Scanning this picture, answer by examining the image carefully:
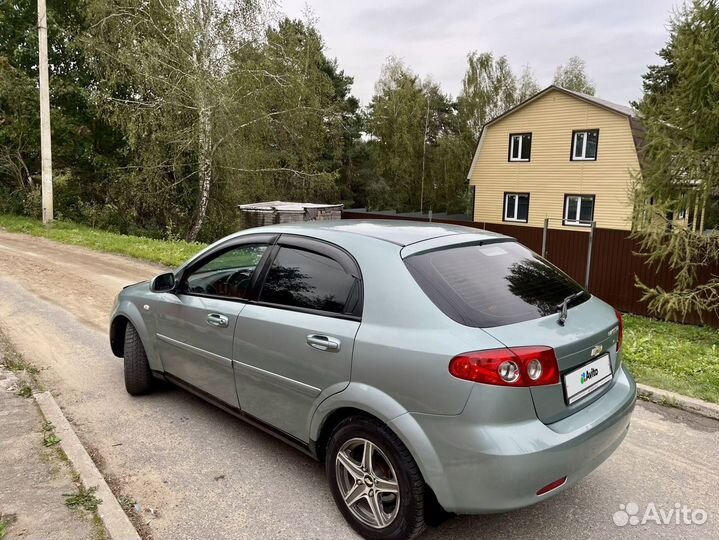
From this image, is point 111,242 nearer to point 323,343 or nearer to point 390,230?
point 390,230

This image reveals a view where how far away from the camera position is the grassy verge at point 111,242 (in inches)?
463

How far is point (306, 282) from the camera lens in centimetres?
300

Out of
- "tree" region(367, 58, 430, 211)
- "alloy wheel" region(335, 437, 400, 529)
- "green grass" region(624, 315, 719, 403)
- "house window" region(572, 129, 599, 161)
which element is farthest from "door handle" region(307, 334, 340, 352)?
"tree" region(367, 58, 430, 211)

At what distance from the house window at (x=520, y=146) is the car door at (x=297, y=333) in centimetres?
2436

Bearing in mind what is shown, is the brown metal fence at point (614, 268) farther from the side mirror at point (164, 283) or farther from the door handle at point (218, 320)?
the door handle at point (218, 320)

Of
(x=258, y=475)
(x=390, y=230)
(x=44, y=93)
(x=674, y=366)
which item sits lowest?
(x=258, y=475)

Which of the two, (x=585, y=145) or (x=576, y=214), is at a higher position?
(x=585, y=145)

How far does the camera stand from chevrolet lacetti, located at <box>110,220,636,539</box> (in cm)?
224

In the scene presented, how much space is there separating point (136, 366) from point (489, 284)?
3.04 meters

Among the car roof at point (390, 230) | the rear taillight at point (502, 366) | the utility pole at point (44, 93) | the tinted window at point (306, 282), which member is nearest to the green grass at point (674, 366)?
the car roof at point (390, 230)

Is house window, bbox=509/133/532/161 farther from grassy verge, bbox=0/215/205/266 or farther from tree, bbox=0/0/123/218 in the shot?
tree, bbox=0/0/123/218

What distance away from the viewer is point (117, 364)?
5.11 meters

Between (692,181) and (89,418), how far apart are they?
1033 cm

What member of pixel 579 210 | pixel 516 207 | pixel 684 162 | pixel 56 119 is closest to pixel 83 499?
pixel 684 162
